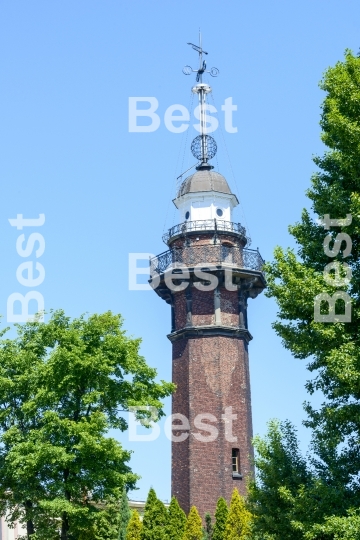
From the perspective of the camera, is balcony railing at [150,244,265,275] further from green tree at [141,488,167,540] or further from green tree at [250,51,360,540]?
green tree at [250,51,360,540]

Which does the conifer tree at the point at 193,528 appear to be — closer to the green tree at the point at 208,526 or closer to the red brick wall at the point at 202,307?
the green tree at the point at 208,526

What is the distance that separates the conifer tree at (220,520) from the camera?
34.1 meters

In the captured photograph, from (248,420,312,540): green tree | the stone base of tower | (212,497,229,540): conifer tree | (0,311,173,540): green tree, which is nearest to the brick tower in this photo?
the stone base of tower

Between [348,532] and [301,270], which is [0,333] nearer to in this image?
[301,270]

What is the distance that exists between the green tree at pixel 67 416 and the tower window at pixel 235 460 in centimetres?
802

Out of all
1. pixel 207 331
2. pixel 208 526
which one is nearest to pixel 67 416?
pixel 208 526

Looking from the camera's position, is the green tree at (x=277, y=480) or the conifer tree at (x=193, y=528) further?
the conifer tree at (x=193, y=528)

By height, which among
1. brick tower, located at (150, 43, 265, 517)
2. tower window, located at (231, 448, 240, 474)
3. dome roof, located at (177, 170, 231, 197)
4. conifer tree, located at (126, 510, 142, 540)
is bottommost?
conifer tree, located at (126, 510, 142, 540)

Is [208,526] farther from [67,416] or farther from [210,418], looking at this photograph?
[67,416]

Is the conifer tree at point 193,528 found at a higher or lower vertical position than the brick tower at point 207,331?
lower

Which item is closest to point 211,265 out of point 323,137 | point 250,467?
A: point 250,467

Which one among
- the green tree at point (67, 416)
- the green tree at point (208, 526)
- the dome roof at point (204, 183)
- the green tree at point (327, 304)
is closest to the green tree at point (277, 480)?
the green tree at point (327, 304)

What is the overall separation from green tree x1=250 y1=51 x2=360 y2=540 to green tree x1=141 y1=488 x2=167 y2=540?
1212cm

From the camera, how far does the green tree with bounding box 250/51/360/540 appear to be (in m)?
20.5
